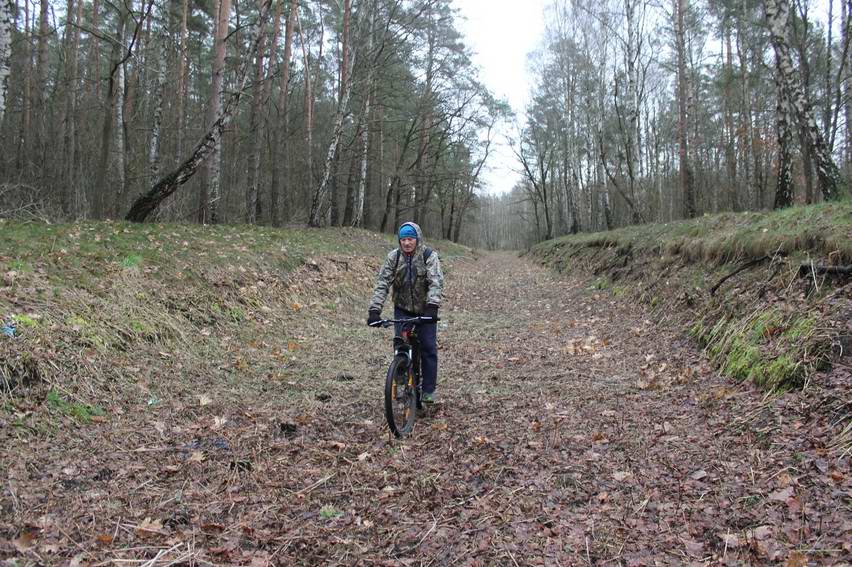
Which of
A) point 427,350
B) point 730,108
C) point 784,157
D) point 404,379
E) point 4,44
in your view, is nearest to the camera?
point 404,379

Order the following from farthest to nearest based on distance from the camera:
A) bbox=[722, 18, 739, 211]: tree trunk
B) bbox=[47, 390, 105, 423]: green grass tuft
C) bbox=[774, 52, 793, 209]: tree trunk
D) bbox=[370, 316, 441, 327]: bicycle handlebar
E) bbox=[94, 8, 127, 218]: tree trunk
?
bbox=[722, 18, 739, 211]: tree trunk → bbox=[94, 8, 127, 218]: tree trunk → bbox=[774, 52, 793, 209]: tree trunk → bbox=[370, 316, 441, 327]: bicycle handlebar → bbox=[47, 390, 105, 423]: green grass tuft

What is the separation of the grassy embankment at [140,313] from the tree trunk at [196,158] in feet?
2.34

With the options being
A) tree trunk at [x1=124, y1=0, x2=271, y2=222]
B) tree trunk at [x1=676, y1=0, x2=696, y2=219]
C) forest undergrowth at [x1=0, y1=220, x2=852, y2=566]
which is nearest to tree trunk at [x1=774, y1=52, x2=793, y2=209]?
tree trunk at [x1=676, y1=0, x2=696, y2=219]

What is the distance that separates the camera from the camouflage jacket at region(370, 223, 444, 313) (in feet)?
17.1

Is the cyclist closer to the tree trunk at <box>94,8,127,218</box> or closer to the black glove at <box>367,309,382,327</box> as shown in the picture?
the black glove at <box>367,309,382,327</box>

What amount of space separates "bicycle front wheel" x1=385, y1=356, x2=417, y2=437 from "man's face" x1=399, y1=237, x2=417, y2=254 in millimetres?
1083

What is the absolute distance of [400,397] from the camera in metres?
4.84

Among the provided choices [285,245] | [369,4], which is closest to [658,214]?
[369,4]

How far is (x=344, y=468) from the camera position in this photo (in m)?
4.04

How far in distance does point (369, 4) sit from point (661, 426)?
17.9 metres

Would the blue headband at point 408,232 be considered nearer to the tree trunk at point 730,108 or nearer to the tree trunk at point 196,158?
the tree trunk at point 196,158

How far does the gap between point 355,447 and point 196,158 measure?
8.92 meters

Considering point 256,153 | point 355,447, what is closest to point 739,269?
point 355,447

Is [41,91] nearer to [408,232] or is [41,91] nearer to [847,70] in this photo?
[408,232]
